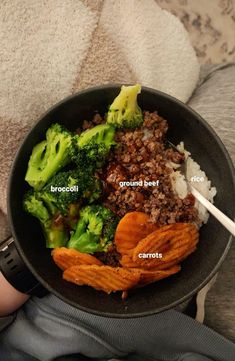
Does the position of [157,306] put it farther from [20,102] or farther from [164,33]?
[164,33]

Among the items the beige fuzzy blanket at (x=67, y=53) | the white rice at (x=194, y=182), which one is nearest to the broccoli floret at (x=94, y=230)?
the white rice at (x=194, y=182)

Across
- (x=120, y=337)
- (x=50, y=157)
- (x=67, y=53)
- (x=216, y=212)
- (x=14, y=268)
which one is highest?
(x=67, y=53)

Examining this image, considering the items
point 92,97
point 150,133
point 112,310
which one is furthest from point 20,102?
point 112,310

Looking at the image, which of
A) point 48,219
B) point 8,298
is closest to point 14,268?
point 8,298

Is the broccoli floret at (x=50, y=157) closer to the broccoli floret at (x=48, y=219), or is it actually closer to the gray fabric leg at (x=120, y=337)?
the broccoli floret at (x=48, y=219)

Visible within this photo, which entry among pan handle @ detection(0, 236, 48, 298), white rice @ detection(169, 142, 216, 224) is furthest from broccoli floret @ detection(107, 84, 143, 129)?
pan handle @ detection(0, 236, 48, 298)

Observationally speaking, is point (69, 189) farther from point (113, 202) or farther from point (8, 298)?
point (8, 298)
